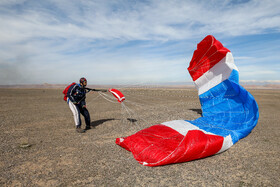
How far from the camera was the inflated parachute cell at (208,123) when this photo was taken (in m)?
4.28

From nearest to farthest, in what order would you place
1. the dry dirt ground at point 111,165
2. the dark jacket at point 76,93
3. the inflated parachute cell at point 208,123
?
1. the dry dirt ground at point 111,165
2. the inflated parachute cell at point 208,123
3. the dark jacket at point 76,93

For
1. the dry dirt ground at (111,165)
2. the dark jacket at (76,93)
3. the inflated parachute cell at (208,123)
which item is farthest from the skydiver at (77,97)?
the inflated parachute cell at (208,123)

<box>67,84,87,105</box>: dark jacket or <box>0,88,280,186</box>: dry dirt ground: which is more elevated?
<box>67,84,87,105</box>: dark jacket

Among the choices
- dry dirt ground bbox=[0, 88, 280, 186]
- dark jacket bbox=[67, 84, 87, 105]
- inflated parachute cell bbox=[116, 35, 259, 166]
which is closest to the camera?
dry dirt ground bbox=[0, 88, 280, 186]

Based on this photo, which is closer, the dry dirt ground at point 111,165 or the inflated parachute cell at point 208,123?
the dry dirt ground at point 111,165

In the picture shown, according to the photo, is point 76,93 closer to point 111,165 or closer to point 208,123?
point 111,165

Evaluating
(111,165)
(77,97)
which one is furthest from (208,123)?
(77,97)

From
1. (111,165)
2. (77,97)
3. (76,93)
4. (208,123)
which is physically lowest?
(111,165)

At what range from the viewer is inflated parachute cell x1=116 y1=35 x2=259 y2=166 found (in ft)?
14.0

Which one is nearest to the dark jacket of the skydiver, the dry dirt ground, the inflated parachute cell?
the skydiver

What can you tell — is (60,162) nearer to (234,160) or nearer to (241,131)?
(234,160)

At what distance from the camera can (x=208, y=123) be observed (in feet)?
22.9

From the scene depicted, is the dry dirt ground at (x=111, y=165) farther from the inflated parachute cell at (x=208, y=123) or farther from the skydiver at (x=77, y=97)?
the skydiver at (x=77, y=97)

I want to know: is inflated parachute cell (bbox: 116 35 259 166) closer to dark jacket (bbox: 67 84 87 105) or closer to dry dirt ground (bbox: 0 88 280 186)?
dry dirt ground (bbox: 0 88 280 186)
